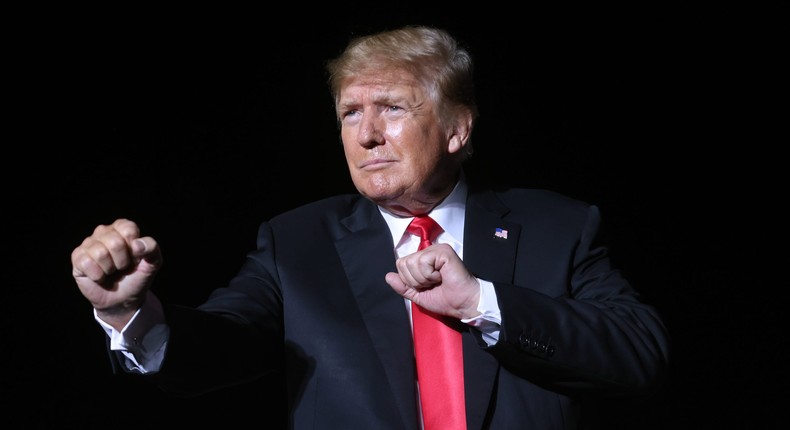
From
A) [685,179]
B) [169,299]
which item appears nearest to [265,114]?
[169,299]

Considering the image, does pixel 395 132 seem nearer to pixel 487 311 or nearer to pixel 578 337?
pixel 487 311

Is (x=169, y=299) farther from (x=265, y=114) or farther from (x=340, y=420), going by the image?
(x=340, y=420)

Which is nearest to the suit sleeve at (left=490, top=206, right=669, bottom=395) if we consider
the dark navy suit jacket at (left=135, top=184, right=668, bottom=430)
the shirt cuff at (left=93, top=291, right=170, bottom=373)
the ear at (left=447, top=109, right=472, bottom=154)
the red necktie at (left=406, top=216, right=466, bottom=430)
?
the dark navy suit jacket at (left=135, top=184, right=668, bottom=430)

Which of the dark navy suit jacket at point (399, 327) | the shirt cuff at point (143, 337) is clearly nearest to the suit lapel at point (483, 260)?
the dark navy suit jacket at point (399, 327)

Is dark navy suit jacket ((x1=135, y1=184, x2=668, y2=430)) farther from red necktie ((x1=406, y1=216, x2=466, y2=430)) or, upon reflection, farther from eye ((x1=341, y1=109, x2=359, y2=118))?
eye ((x1=341, y1=109, x2=359, y2=118))

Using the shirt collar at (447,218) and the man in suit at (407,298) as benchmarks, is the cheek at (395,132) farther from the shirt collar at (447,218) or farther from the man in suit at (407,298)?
the shirt collar at (447,218)

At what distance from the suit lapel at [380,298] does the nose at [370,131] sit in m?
0.18

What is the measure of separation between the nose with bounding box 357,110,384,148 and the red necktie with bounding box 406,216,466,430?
361 mm

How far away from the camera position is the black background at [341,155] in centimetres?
266

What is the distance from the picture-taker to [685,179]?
3100mm

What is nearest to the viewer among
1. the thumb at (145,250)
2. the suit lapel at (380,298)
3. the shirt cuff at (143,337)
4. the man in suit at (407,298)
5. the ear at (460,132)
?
the thumb at (145,250)

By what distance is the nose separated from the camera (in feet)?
6.75

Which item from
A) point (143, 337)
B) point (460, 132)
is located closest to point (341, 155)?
point (460, 132)

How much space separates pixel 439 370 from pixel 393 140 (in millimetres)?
504
